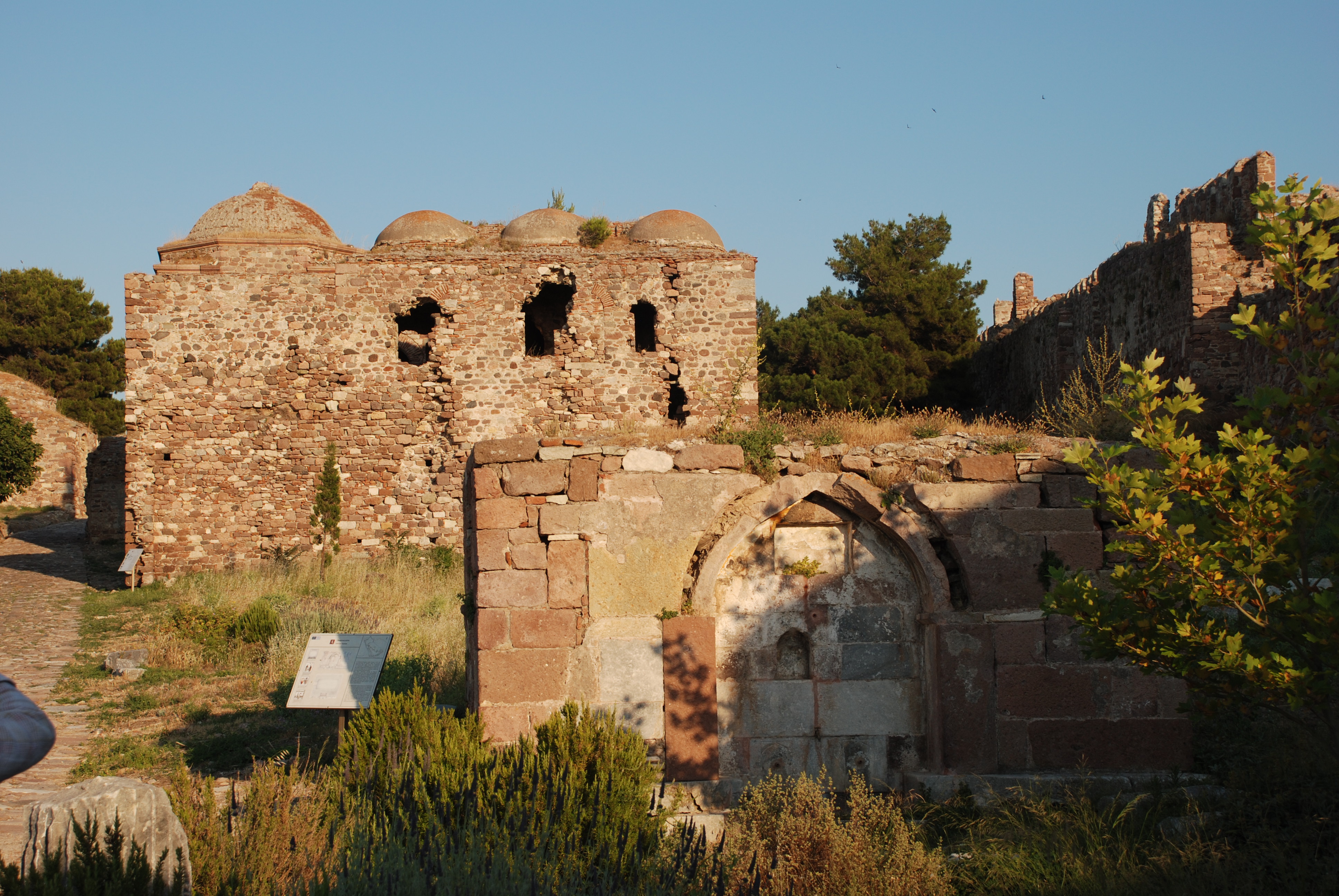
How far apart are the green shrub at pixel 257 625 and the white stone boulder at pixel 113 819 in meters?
8.54

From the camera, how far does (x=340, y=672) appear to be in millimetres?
6984

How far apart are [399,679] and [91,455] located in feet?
56.8

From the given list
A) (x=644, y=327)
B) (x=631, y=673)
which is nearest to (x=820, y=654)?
(x=631, y=673)

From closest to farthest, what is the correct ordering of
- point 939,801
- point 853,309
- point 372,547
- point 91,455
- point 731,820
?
point 731,820
point 939,801
point 372,547
point 91,455
point 853,309

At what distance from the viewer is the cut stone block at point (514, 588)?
6.68m

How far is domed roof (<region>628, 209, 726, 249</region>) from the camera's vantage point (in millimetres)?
17578

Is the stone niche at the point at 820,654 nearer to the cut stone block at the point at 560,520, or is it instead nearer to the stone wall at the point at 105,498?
the cut stone block at the point at 560,520

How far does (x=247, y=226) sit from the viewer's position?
57.8 feet

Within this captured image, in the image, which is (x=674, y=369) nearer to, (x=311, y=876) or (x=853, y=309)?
(x=853, y=309)

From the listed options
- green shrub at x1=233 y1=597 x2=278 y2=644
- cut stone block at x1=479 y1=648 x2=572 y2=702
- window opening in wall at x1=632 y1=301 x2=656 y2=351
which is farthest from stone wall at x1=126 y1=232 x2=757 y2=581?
cut stone block at x1=479 y1=648 x2=572 y2=702

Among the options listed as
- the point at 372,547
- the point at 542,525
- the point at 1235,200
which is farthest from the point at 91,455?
the point at 1235,200

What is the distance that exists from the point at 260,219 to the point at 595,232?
603 cm

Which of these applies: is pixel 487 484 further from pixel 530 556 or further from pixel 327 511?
pixel 327 511

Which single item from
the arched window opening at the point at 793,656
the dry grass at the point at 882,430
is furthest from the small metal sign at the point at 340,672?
the dry grass at the point at 882,430
